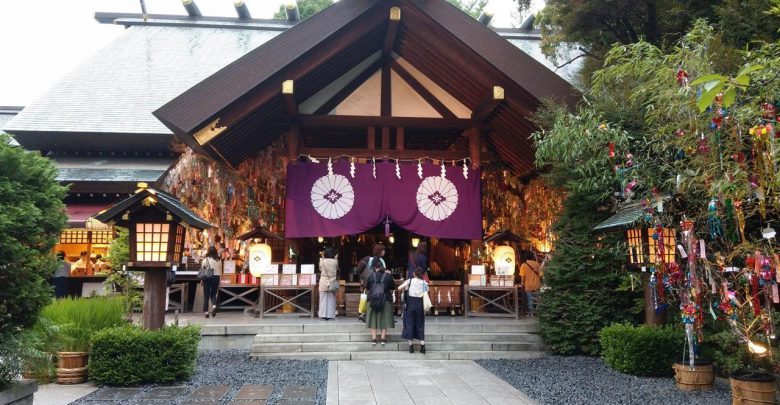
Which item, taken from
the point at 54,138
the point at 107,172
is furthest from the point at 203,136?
the point at 54,138

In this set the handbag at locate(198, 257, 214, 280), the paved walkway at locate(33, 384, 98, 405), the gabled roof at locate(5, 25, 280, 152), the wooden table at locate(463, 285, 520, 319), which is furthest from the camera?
the gabled roof at locate(5, 25, 280, 152)

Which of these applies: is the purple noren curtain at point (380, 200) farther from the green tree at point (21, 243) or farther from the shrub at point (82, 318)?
the green tree at point (21, 243)

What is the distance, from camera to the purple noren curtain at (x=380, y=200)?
1141 cm

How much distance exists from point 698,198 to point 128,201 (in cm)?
642

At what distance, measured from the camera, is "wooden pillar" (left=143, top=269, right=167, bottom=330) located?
6316 millimetres

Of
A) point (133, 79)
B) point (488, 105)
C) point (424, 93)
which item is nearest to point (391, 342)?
point (488, 105)

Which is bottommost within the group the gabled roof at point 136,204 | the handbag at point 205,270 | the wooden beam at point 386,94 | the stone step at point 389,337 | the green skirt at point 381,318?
the stone step at point 389,337

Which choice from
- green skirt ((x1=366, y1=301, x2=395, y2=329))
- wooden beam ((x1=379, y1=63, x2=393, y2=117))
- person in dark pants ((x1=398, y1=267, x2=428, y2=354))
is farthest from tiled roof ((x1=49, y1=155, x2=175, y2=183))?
person in dark pants ((x1=398, y1=267, x2=428, y2=354))

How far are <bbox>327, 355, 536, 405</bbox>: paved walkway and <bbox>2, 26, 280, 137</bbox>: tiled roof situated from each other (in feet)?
28.2

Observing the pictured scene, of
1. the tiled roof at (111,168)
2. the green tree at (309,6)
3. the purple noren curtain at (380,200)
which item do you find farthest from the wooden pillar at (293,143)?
the green tree at (309,6)

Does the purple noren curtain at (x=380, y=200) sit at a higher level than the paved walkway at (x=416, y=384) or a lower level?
higher

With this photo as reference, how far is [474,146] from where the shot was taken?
1204 cm

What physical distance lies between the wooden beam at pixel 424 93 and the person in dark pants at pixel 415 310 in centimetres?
537

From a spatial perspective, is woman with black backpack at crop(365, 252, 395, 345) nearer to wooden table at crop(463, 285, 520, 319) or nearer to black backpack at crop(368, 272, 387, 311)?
black backpack at crop(368, 272, 387, 311)
